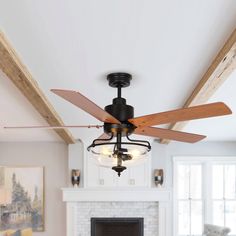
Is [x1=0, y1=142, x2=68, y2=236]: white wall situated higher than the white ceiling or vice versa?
the white ceiling

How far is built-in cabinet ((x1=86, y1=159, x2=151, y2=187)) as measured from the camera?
6.59m

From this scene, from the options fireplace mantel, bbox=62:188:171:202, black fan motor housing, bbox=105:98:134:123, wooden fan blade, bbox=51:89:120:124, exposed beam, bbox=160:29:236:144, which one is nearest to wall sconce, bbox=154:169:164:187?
fireplace mantel, bbox=62:188:171:202

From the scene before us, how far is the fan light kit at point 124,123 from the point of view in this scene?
224 centimetres

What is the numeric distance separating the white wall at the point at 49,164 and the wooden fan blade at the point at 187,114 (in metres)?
4.54

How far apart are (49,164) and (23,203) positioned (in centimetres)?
83

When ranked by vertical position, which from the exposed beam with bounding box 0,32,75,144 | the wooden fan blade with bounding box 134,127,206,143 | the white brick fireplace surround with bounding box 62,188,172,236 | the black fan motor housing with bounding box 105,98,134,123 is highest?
the exposed beam with bounding box 0,32,75,144

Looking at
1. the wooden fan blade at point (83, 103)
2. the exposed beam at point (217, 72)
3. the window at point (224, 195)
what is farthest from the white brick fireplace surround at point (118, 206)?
the wooden fan blade at point (83, 103)

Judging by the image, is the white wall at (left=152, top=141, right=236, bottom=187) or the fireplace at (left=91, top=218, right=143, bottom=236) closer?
the fireplace at (left=91, top=218, right=143, bottom=236)

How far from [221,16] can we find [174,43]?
425mm

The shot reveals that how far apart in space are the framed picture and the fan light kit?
4.14 metres

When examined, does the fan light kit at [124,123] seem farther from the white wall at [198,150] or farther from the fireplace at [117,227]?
the white wall at [198,150]

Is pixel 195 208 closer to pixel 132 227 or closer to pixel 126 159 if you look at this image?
pixel 132 227

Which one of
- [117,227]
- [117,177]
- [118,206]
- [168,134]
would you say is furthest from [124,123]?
[117,227]

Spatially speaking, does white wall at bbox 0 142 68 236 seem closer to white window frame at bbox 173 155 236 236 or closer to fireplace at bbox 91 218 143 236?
fireplace at bbox 91 218 143 236
